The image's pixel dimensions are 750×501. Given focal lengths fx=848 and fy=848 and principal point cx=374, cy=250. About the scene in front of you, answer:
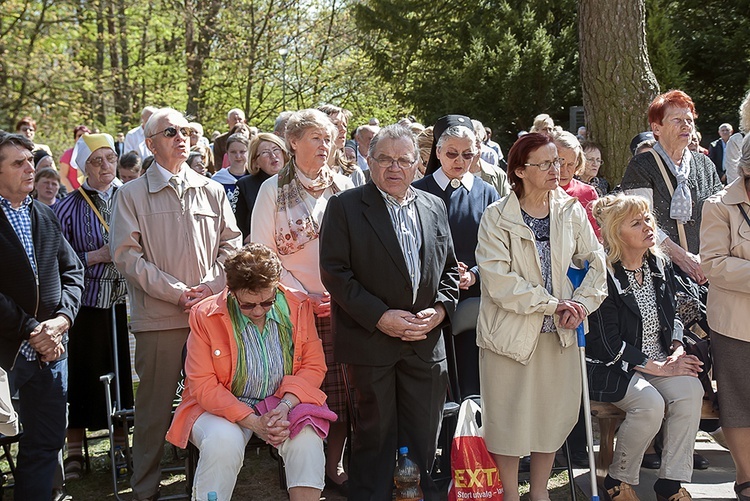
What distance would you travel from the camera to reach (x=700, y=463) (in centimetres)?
542

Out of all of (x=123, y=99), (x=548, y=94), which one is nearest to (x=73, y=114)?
(x=123, y=99)

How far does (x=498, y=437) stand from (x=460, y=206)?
4.60 ft

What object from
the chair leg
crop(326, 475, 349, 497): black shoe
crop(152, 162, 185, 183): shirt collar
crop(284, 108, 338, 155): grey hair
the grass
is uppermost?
crop(284, 108, 338, 155): grey hair

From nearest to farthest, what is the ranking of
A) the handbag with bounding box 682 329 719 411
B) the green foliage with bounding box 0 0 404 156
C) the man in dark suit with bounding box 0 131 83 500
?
the man in dark suit with bounding box 0 131 83 500
the handbag with bounding box 682 329 719 411
the green foliage with bounding box 0 0 404 156

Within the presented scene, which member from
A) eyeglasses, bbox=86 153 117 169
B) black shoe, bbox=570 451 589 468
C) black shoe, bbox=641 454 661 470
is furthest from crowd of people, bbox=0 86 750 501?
eyeglasses, bbox=86 153 117 169

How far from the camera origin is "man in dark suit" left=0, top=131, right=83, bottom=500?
4.36 m

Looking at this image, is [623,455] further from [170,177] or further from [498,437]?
[170,177]

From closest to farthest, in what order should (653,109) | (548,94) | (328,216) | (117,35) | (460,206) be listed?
1. (328,216)
2. (460,206)
3. (653,109)
4. (548,94)
5. (117,35)

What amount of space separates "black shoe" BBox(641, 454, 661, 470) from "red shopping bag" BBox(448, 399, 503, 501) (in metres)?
1.44

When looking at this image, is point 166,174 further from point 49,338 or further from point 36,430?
point 36,430

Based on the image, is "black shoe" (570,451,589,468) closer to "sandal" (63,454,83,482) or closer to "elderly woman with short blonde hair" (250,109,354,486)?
"elderly woman with short blonde hair" (250,109,354,486)

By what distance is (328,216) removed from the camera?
14.4 ft

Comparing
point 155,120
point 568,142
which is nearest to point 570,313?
point 568,142

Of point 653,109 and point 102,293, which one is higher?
point 653,109
